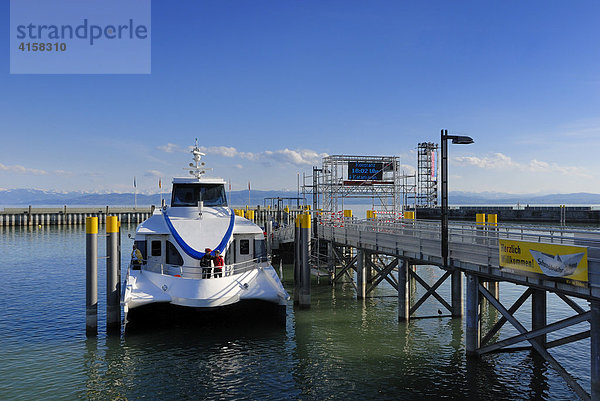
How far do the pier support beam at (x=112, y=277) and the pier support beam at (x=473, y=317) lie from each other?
13423 millimetres

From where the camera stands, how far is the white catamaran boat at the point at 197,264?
694 inches

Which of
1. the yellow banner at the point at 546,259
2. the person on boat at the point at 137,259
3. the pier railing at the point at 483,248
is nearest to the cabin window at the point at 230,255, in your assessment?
the person on boat at the point at 137,259

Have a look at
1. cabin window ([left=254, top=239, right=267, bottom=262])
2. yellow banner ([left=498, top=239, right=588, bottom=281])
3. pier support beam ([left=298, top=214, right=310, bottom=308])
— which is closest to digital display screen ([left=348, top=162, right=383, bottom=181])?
pier support beam ([left=298, top=214, right=310, bottom=308])

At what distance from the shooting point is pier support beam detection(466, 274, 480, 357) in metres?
15.6

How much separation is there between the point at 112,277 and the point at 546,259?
15348 mm

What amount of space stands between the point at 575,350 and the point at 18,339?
21580 millimetres

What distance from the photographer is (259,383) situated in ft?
47.5

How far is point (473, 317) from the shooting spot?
1557cm

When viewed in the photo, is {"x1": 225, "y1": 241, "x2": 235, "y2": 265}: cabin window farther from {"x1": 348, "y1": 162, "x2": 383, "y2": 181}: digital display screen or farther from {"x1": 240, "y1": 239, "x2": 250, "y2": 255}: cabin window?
{"x1": 348, "y1": 162, "x2": 383, "y2": 181}: digital display screen

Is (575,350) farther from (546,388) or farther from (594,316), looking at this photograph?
(594,316)

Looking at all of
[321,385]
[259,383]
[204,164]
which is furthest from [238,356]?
[204,164]

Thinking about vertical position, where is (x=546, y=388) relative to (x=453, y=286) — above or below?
below

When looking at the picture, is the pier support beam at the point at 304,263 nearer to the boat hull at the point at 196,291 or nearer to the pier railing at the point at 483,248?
the pier railing at the point at 483,248

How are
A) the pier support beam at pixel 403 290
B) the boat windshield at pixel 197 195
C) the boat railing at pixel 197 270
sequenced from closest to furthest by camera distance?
1. the boat railing at pixel 197 270
2. the pier support beam at pixel 403 290
3. the boat windshield at pixel 197 195
